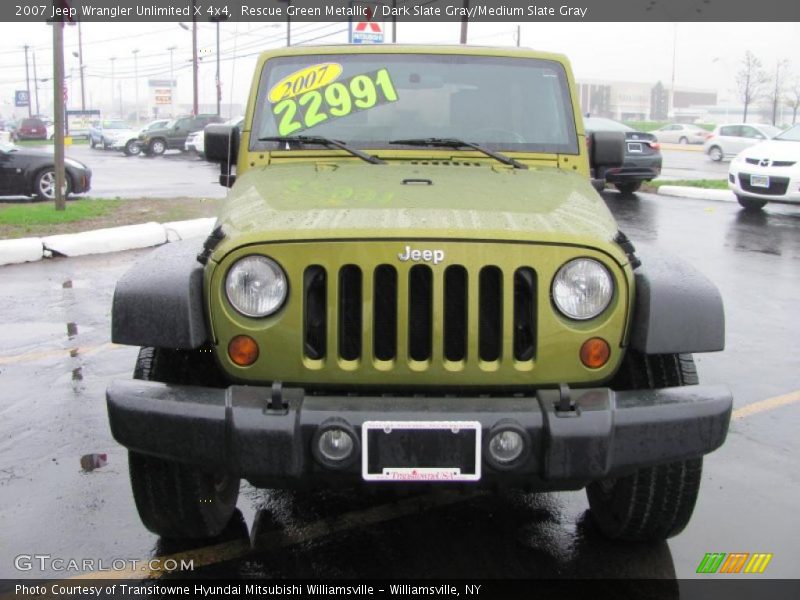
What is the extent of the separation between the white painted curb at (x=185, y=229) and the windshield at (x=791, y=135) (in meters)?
9.11

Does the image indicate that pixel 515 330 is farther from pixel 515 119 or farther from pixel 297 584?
pixel 515 119

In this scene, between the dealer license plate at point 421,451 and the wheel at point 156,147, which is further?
the wheel at point 156,147

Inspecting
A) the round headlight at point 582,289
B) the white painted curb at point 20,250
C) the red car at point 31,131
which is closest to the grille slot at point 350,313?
the round headlight at point 582,289

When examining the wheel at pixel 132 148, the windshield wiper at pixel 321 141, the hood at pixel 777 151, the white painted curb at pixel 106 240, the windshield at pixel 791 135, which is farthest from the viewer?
the wheel at pixel 132 148

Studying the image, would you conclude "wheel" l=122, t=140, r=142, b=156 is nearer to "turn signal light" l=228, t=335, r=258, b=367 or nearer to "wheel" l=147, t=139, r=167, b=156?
"wheel" l=147, t=139, r=167, b=156

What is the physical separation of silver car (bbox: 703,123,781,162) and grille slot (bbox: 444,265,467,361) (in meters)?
29.9

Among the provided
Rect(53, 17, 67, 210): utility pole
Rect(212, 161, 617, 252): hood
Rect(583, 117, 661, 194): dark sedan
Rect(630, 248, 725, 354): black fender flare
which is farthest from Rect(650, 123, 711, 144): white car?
Rect(630, 248, 725, 354): black fender flare

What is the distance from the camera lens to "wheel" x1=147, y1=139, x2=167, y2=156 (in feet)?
112

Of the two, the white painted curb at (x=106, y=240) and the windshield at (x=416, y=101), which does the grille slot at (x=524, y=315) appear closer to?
the windshield at (x=416, y=101)

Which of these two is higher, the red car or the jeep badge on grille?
the jeep badge on grille

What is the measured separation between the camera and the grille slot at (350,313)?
2.67m

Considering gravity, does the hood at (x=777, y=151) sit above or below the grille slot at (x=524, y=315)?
above

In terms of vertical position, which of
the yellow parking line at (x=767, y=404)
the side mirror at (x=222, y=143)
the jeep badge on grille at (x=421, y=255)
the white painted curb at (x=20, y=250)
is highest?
the side mirror at (x=222, y=143)

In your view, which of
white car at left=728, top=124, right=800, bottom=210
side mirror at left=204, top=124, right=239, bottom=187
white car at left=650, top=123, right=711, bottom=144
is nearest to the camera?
side mirror at left=204, top=124, right=239, bottom=187
